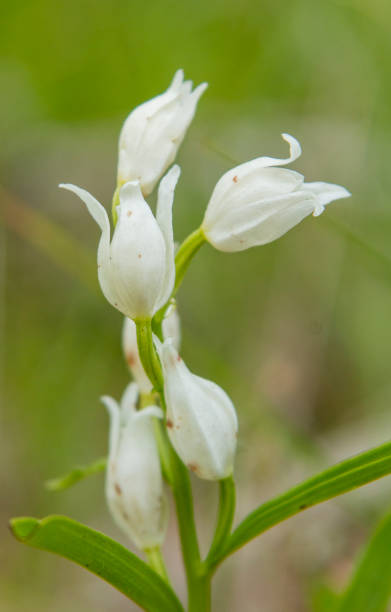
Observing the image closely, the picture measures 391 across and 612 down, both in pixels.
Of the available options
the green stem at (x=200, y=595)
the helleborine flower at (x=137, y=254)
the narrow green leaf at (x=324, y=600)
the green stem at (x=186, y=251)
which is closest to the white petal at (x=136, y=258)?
the helleborine flower at (x=137, y=254)

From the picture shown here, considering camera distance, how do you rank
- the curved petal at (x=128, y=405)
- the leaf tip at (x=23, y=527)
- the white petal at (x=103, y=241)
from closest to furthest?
the leaf tip at (x=23, y=527)
the white petal at (x=103, y=241)
the curved petal at (x=128, y=405)

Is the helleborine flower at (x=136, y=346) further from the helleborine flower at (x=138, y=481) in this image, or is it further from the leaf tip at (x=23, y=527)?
the leaf tip at (x=23, y=527)

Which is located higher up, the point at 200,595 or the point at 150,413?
the point at 150,413

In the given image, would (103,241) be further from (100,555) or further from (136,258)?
(100,555)

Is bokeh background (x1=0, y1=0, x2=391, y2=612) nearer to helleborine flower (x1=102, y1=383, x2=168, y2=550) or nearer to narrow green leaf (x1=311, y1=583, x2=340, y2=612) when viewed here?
narrow green leaf (x1=311, y1=583, x2=340, y2=612)

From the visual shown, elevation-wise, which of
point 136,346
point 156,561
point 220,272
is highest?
point 136,346

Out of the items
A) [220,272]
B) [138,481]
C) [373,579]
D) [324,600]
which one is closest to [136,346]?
[138,481]

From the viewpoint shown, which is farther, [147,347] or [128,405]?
[128,405]
